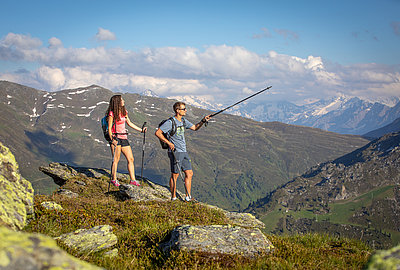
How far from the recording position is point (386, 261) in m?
3.09

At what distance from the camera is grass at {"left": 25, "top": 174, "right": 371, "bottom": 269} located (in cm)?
575

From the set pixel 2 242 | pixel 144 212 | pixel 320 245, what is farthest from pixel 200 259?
pixel 144 212

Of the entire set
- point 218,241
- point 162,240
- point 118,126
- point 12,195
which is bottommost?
point 162,240

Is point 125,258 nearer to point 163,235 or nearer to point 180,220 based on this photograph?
point 163,235

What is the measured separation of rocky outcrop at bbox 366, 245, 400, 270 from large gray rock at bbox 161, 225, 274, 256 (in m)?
3.44

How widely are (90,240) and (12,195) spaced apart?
1901 millimetres

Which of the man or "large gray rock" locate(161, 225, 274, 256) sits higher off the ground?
the man

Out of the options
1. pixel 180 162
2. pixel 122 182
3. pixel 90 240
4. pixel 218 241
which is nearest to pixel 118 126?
pixel 180 162

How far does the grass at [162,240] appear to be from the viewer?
5754mm

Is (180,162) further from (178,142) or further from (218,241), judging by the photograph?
(218,241)

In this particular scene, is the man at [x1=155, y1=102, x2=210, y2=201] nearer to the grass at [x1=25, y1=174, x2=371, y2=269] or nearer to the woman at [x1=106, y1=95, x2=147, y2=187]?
the woman at [x1=106, y1=95, x2=147, y2=187]

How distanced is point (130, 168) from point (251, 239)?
11.5 metres

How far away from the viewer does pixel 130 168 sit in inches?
675

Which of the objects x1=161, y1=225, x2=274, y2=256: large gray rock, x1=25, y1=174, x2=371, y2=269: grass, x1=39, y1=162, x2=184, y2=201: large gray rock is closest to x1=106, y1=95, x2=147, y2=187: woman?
x1=39, y1=162, x2=184, y2=201: large gray rock
